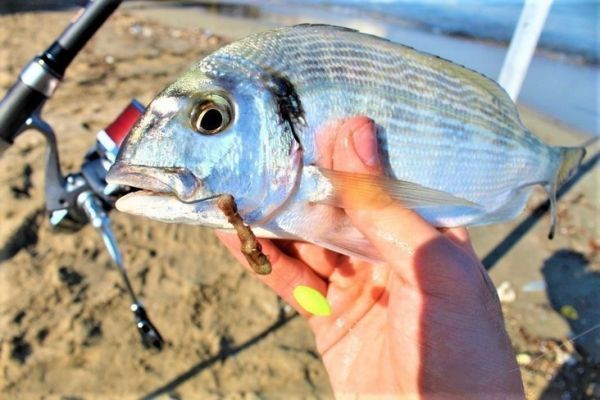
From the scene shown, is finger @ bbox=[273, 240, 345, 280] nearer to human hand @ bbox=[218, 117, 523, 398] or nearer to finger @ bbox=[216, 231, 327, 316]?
finger @ bbox=[216, 231, 327, 316]

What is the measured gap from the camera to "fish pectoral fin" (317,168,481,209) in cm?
157

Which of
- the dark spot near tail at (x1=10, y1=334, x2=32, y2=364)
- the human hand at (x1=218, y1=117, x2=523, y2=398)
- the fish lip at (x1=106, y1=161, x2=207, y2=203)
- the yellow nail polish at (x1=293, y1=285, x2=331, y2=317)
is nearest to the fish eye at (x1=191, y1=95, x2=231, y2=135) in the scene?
the fish lip at (x1=106, y1=161, x2=207, y2=203)

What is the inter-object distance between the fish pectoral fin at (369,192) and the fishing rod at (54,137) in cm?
117

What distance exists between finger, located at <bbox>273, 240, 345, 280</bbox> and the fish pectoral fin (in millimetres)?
895

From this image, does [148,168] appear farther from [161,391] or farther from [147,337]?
[161,391]

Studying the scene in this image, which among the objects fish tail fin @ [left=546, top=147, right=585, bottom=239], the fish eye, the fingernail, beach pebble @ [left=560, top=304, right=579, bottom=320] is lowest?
beach pebble @ [left=560, top=304, right=579, bottom=320]

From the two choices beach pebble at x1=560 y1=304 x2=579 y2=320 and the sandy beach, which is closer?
the sandy beach

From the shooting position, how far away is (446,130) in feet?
6.07

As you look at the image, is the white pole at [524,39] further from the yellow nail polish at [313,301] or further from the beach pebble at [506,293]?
the yellow nail polish at [313,301]

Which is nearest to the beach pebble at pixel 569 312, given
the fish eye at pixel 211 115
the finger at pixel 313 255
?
the finger at pixel 313 255

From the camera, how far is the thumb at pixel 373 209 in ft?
5.13

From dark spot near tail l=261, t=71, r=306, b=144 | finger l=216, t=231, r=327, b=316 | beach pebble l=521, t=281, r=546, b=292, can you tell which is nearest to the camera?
dark spot near tail l=261, t=71, r=306, b=144

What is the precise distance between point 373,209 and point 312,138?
29 cm

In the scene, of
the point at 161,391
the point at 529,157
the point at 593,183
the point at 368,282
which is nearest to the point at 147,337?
the point at 161,391
